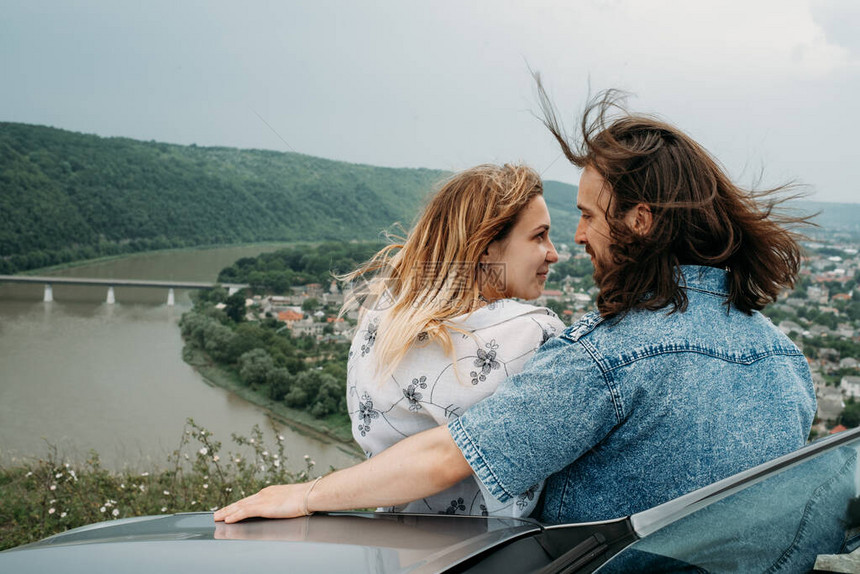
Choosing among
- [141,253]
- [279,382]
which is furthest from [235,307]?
[141,253]

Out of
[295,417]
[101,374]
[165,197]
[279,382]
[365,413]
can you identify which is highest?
[165,197]

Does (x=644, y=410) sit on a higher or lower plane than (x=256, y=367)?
higher

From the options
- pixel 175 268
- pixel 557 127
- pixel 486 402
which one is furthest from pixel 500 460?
pixel 175 268

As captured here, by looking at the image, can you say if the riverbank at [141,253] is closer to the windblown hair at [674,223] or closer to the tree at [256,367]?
the tree at [256,367]

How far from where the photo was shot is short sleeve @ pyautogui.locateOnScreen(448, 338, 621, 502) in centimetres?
75

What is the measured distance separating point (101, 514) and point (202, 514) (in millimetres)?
2287

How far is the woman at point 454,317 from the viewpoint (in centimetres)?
103

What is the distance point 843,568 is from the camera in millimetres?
650

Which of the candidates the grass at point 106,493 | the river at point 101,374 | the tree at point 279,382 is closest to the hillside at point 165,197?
the river at point 101,374

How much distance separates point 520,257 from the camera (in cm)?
136

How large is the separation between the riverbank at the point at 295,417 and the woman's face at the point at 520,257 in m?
5.20

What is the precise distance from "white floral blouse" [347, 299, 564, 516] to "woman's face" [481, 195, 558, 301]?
0.75 feet

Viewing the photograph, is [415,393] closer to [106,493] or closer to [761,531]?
[761,531]

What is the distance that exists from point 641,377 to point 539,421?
0.13 meters
